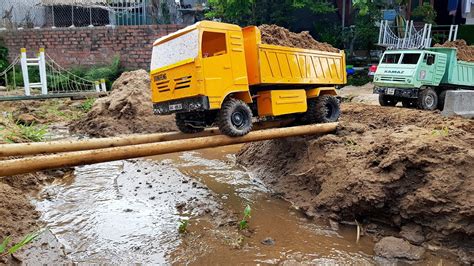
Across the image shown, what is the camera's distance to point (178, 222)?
612cm

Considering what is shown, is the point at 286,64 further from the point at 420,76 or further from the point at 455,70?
the point at 455,70

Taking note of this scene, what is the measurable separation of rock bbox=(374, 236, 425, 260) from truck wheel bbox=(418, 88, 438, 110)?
781 centimetres

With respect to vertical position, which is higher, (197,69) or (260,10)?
(260,10)

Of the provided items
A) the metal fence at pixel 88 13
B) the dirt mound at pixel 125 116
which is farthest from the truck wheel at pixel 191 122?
the metal fence at pixel 88 13

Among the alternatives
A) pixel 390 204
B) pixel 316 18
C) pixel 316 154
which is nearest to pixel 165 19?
pixel 316 18

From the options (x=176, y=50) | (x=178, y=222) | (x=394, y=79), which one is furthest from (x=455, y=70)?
(x=178, y=222)

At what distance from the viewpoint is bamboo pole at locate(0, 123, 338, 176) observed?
431 cm

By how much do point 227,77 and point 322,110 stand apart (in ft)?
8.31

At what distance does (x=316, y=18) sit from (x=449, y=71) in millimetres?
10464

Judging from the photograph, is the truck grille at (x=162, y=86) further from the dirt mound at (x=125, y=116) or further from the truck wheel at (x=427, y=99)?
the truck wheel at (x=427, y=99)

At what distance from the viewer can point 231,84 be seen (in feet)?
20.3

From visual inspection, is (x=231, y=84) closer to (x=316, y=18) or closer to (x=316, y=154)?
(x=316, y=154)

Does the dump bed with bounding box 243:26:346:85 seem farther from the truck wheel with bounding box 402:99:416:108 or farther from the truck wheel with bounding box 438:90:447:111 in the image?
the truck wheel with bounding box 438:90:447:111

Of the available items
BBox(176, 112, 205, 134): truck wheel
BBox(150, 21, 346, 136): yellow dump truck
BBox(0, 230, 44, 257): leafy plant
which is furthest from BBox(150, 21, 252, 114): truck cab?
BBox(0, 230, 44, 257): leafy plant
